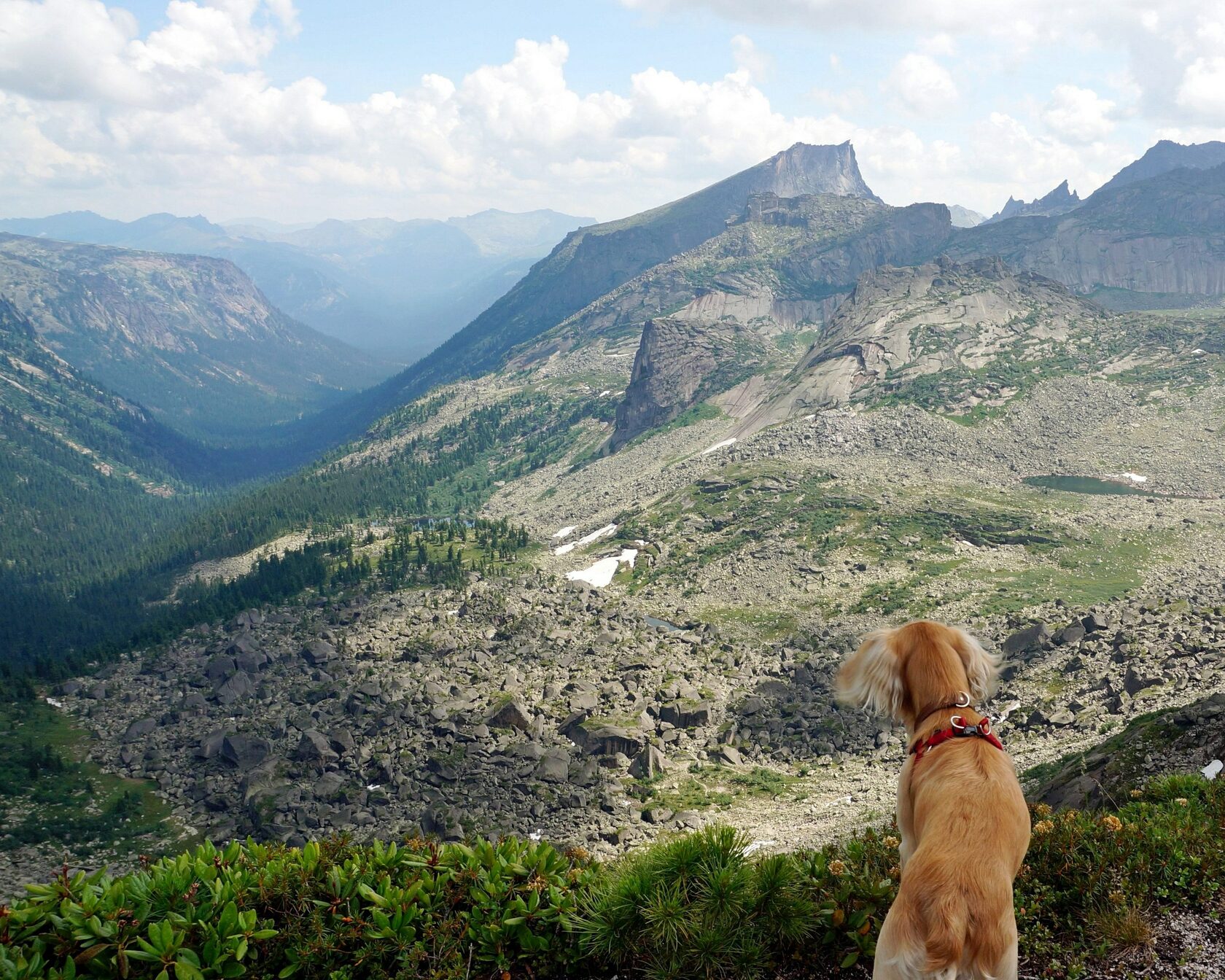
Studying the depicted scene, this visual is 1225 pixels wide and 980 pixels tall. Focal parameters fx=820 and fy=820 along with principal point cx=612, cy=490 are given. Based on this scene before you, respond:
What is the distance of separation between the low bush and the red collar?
122 inches

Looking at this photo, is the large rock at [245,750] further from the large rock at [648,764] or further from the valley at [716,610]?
the large rock at [648,764]

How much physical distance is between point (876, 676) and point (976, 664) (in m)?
0.89

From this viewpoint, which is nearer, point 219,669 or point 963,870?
point 963,870

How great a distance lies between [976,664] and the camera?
7383 mm

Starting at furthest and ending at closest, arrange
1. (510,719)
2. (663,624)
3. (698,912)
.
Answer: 1. (663,624)
2. (510,719)
3. (698,912)

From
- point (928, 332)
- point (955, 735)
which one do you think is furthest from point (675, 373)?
point (955, 735)

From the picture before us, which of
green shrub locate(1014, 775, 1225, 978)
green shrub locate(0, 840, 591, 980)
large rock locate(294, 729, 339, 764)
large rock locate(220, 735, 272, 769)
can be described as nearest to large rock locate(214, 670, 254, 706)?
large rock locate(220, 735, 272, 769)

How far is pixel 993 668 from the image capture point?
743 cm

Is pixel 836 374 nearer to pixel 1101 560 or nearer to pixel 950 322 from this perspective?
pixel 950 322

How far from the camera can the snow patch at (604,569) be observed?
97.1 metres

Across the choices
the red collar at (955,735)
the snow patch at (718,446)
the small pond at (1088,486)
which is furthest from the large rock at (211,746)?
the small pond at (1088,486)

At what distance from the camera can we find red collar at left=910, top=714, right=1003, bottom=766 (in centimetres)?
687

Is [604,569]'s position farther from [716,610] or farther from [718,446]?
[718,446]

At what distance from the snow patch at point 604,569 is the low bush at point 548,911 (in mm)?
85218
